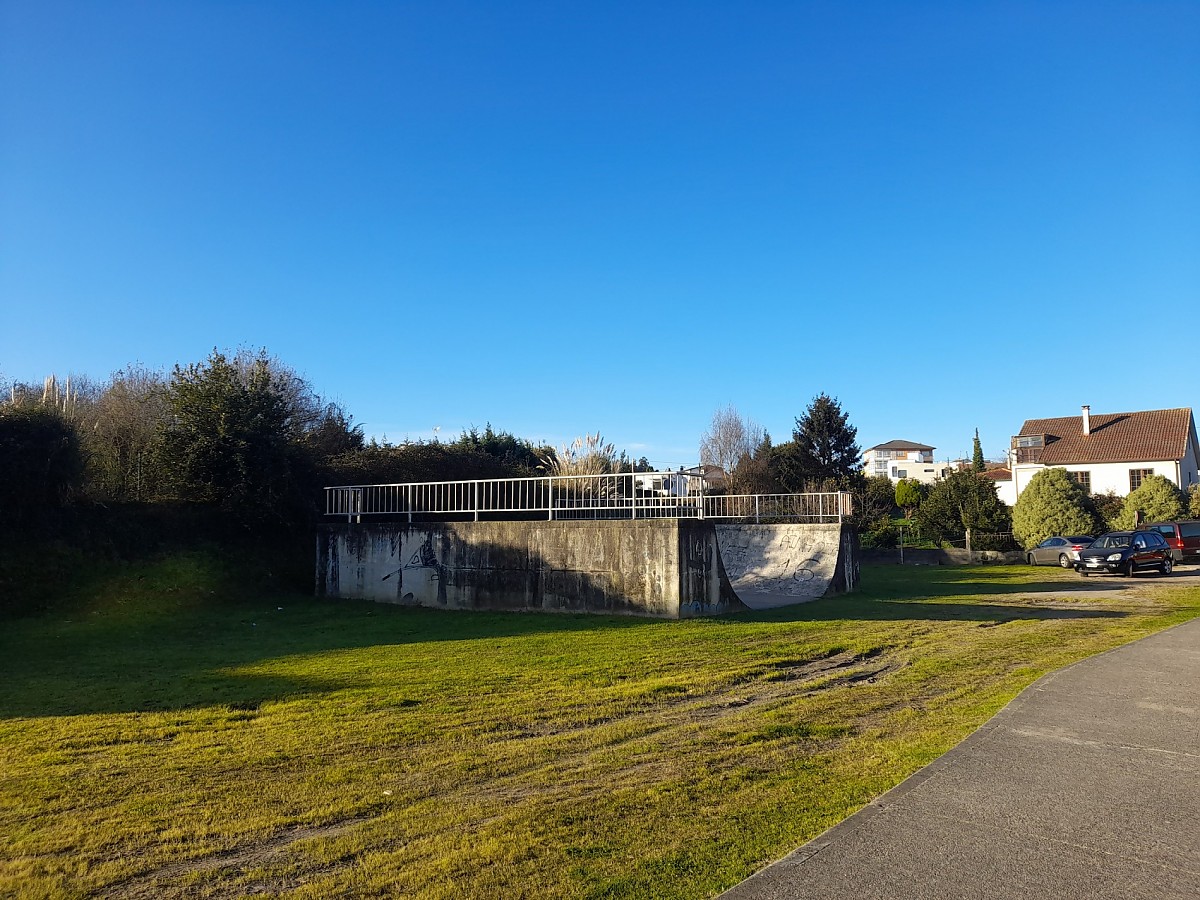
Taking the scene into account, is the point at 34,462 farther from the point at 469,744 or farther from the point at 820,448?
the point at 820,448

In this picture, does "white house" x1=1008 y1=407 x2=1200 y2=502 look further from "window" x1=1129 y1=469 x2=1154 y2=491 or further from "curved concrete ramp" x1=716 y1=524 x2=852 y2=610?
"curved concrete ramp" x1=716 y1=524 x2=852 y2=610

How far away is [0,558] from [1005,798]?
18312 millimetres

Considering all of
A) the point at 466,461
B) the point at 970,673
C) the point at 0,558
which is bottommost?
the point at 970,673

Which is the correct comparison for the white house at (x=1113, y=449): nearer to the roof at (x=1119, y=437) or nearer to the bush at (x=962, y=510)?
the roof at (x=1119, y=437)


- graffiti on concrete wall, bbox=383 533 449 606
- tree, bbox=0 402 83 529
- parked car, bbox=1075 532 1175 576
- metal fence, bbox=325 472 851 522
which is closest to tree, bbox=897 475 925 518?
parked car, bbox=1075 532 1175 576

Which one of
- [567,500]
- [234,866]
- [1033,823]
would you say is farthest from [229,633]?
[1033,823]

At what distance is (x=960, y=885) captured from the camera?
353 centimetres

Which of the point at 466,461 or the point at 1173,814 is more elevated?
the point at 466,461

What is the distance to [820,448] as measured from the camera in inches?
1922

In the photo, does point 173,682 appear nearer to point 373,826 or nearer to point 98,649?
point 98,649

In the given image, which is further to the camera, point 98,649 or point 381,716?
point 98,649

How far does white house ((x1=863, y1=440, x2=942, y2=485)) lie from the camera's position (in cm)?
10750

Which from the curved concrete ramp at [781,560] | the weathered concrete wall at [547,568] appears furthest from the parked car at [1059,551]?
the weathered concrete wall at [547,568]

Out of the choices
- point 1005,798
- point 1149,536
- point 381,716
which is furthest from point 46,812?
point 1149,536
